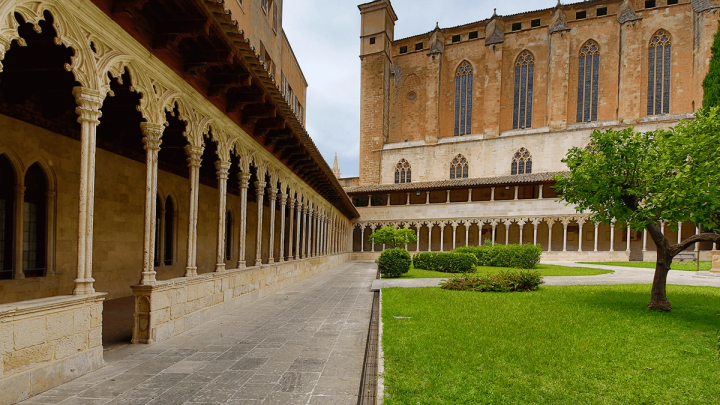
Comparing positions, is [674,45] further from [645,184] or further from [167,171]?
[167,171]

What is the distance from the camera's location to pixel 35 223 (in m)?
7.80

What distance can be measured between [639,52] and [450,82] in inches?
693

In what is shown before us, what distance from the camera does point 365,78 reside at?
4678cm

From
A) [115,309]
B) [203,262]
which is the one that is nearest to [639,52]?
[203,262]

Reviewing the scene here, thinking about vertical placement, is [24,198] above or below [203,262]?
above

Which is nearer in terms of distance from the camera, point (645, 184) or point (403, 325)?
point (403, 325)

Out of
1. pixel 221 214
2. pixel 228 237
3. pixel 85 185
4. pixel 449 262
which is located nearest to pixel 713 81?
pixel 449 262

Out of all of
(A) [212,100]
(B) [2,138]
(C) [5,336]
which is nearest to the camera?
(C) [5,336]

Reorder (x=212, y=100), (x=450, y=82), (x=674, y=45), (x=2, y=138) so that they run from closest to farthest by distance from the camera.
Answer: (x=2, y=138) < (x=212, y=100) < (x=674, y=45) < (x=450, y=82)

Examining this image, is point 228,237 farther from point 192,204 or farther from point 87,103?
point 87,103

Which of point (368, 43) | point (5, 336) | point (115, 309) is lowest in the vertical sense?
point (115, 309)

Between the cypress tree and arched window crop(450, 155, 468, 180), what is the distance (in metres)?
19.7

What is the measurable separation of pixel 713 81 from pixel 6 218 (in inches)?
1641

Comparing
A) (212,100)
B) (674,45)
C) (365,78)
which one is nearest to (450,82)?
(365,78)
